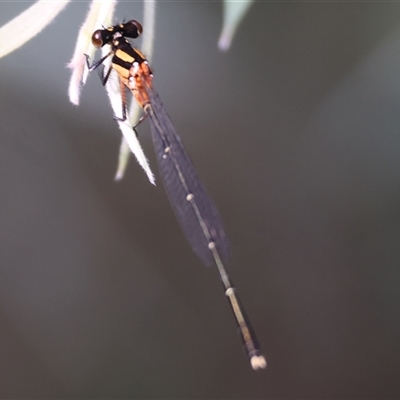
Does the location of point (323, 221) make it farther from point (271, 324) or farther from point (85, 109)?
point (85, 109)

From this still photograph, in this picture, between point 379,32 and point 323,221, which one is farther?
point 323,221

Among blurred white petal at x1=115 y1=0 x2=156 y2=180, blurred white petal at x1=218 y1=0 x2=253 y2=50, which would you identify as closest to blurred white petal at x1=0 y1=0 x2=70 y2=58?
blurred white petal at x1=115 y1=0 x2=156 y2=180

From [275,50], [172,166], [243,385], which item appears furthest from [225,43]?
[243,385]

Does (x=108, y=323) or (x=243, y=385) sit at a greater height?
(x=108, y=323)

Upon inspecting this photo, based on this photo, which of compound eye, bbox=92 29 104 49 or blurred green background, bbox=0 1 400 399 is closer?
compound eye, bbox=92 29 104 49

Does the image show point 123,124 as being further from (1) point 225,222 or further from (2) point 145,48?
(1) point 225,222

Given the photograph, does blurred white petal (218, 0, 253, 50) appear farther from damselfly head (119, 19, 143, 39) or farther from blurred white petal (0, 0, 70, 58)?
blurred white petal (0, 0, 70, 58)

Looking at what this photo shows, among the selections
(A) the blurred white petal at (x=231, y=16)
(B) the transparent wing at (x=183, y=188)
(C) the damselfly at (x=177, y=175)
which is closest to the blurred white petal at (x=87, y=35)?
(C) the damselfly at (x=177, y=175)
